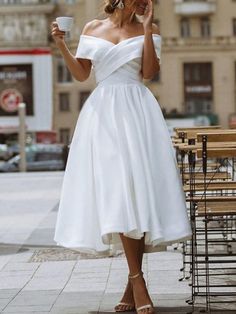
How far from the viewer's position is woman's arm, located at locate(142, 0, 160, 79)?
19.9 ft

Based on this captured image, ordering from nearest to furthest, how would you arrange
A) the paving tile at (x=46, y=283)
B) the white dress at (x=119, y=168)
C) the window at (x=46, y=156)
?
the white dress at (x=119, y=168)
the paving tile at (x=46, y=283)
the window at (x=46, y=156)

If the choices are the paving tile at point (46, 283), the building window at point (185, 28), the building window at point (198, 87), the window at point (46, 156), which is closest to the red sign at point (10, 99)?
the building window at point (198, 87)

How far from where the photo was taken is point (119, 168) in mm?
5980

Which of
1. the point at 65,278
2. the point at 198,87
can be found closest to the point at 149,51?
the point at 65,278

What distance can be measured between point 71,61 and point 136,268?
1325 mm

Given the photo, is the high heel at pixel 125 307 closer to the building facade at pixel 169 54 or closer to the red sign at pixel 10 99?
the building facade at pixel 169 54

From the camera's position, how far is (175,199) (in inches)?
236

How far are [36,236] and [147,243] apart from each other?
5.59m

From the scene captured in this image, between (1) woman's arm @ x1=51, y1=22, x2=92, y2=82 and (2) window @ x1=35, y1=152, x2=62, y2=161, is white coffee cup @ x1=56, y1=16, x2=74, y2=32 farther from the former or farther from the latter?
(2) window @ x1=35, y1=152, x2=62, y2=161

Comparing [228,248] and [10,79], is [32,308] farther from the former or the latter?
[10,79]

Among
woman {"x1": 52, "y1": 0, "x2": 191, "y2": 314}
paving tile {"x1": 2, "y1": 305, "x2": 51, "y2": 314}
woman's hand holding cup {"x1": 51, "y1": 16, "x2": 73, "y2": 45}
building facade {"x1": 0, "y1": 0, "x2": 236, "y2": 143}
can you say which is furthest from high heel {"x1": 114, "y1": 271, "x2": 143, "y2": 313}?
building facade {"x1": 0, "y1": 0, "x2": 236, "y2": 143}

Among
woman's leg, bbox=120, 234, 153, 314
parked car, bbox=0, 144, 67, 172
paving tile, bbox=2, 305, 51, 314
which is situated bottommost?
parked car, bbox=0, 144, 67, 172

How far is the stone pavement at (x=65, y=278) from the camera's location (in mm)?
6656

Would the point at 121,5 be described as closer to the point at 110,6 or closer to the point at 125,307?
the point at 110,6
